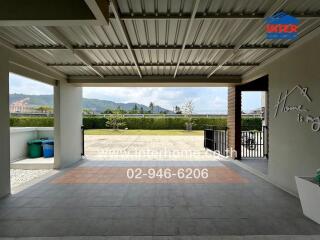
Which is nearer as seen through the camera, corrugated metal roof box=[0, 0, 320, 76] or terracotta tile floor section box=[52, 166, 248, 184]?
corrugated metal roof box=[0, 0, 320, 76]

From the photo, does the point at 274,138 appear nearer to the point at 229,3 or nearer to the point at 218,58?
the point at 218,58

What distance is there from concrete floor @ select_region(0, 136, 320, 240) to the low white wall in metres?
3.11

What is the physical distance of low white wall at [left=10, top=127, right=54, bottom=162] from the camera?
884cm

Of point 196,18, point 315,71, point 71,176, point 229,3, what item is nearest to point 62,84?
point 71,176

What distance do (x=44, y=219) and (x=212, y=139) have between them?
912 centimetres

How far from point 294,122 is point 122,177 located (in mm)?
4445

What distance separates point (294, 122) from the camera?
5.12 meters

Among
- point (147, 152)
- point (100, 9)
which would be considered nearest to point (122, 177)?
point (100, 9)

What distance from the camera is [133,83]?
8.62m

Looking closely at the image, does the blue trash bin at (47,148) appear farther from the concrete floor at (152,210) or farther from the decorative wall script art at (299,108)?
the decorative wall script art at (299,108)

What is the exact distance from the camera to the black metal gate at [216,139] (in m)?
10.6

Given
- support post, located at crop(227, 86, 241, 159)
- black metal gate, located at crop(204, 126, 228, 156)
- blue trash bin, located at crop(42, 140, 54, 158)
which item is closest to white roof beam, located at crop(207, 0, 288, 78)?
support post, located at crop(227, 86, 241, 159)

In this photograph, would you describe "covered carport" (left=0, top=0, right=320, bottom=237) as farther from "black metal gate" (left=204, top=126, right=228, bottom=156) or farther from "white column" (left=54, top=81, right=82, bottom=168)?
"black metal gate" (left=204, top=126, right=228, bottom=156)

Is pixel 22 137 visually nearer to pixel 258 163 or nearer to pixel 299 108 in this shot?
pixel 258 163
